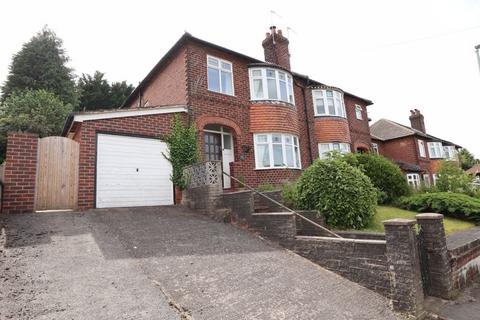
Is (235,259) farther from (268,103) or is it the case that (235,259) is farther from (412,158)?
(412,158)

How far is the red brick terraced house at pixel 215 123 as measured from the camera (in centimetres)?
949

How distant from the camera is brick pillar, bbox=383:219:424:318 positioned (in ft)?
15.1

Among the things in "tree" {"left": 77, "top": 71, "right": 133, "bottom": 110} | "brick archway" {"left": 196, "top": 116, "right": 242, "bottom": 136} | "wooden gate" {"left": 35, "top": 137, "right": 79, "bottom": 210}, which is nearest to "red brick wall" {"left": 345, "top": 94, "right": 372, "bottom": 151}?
"brick archway" {"left": 196, "top": 116, "right": 242, "bottom": 136}

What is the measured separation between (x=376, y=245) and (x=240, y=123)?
8852mm

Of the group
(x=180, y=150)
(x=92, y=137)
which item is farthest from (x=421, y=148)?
(x=92, y=137)

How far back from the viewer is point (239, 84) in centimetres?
1359

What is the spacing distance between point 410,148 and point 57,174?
27.5 meters

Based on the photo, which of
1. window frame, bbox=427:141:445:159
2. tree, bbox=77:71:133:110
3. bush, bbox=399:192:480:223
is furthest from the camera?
tree, bbox=77:71:133:110

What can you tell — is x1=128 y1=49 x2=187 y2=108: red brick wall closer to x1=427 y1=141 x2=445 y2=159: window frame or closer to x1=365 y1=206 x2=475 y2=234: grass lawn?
x1=365 y1=206 x2=475 y2=234: grass lawn

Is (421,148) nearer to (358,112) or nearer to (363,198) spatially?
(358,112)

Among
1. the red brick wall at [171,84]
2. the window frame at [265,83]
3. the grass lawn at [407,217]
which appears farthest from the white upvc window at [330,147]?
the red brick wall at [171,84]

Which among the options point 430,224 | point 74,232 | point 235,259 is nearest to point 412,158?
point 430,224

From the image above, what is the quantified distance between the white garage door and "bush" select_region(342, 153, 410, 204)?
25.7ft

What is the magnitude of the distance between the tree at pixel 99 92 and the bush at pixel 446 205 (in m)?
29.3
